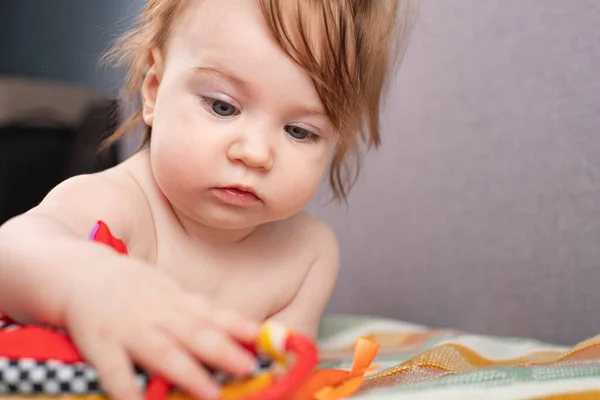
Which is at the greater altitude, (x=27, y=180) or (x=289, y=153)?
(x=289, y=153)

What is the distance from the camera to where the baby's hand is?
1.61 ft

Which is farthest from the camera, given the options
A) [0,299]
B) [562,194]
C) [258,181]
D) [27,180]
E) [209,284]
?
[27,180]

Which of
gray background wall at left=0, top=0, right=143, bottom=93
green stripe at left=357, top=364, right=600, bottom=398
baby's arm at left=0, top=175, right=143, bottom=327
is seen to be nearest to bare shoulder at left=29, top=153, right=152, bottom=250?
baby's arm at left=0, top=175, right=143, bottom=327

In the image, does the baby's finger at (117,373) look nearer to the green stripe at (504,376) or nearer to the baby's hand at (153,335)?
the baby's hand at (153,335)

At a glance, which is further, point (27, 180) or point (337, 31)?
point (27, 180)

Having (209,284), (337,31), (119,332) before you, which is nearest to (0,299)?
(119,332)

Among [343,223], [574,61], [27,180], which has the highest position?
[574,61]

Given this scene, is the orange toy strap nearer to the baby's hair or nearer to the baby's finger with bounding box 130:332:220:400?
the baby's finger with bounding box 130:332:220:400

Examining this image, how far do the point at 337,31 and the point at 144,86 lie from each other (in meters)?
0.25

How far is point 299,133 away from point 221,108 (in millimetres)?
94

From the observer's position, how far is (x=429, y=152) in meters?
1.27

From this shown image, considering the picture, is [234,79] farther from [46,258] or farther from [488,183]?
[488,183]

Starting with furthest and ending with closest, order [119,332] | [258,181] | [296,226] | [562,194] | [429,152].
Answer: [429,152] < [562,194] < [296,226] < [258,181] < [119,332]

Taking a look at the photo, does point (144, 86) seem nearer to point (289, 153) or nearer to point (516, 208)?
point (289, 153)
